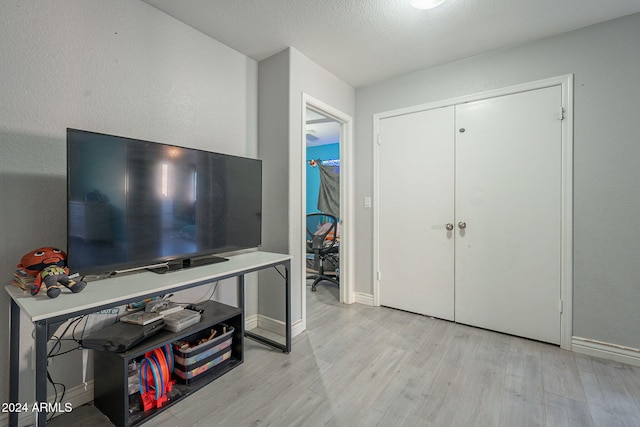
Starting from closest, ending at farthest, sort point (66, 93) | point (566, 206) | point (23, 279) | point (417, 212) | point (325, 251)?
point (23, 279), point (66, 93), point (566, 206), point (417, 212), point (325, 251)

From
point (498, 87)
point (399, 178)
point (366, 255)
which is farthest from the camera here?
point (366, 255)

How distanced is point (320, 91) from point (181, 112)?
4.16 ft

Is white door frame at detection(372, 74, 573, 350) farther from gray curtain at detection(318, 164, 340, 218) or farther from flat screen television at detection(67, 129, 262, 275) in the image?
gray curtain at detection(318, 164, 340, 218)

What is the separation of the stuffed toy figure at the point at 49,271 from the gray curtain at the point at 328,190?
164 inches

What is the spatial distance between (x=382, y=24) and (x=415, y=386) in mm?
2417

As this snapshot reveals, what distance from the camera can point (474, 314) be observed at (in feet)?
8.36

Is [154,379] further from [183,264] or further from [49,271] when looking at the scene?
[49,271]

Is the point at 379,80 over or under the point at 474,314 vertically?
over

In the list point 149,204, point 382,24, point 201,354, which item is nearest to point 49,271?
point 149,204

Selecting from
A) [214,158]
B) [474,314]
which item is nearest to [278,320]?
[214,158]

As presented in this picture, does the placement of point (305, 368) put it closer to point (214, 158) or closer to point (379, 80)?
point (214, 158)

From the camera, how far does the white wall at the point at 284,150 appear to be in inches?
93.4

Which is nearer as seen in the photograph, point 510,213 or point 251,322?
point 510,213

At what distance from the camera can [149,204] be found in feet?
5.21
